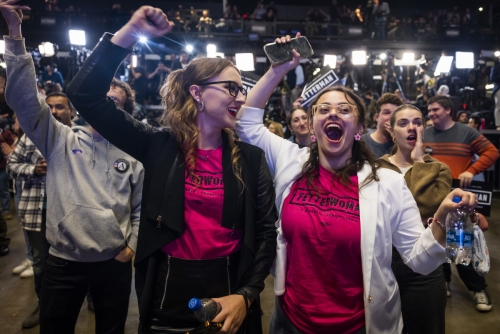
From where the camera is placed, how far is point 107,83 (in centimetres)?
138

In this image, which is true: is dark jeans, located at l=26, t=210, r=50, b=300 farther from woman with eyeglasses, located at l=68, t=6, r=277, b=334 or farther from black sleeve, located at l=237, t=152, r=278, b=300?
black sleeve, located at l=237, t=152, r=278, b=300

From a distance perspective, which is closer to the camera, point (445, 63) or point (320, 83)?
point (320, 83)

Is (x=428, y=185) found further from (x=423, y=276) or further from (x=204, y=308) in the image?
(x=204, y=308)

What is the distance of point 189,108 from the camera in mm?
1525

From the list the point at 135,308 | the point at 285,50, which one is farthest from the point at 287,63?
the point at 135,308

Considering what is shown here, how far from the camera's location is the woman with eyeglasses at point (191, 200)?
1359mm

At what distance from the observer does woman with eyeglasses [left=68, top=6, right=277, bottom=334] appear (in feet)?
4.46

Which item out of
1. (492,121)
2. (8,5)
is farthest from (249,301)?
(492,121)

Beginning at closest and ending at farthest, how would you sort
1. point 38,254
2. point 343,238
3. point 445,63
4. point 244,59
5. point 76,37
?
1. point 343,238
2. point 38,254
3. point 445,63
4. point 244,59
5. point 76,37

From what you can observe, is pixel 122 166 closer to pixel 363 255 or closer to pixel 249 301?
pixel 249 301

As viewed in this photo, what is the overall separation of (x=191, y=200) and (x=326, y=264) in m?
0.59

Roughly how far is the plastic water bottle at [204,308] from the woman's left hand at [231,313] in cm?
2

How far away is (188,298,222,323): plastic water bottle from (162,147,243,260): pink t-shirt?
0.58 ft

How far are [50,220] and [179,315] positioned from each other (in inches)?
39.1
